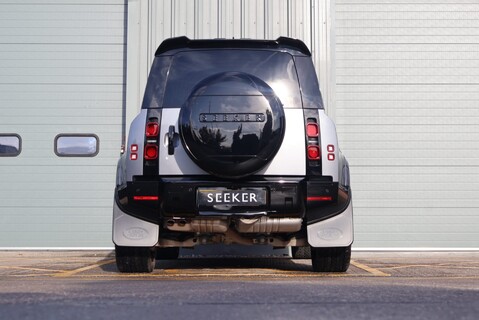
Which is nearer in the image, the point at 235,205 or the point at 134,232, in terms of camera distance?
the point at 235,205

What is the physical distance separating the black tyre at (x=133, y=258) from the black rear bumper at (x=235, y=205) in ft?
1.23

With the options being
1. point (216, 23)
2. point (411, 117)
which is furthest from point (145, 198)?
point (411, 117)

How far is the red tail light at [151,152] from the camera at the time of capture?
5.61m

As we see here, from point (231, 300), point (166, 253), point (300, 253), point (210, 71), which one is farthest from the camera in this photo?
point (300, 253)

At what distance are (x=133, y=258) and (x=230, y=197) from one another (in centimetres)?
105

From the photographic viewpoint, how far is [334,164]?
5.68 metres

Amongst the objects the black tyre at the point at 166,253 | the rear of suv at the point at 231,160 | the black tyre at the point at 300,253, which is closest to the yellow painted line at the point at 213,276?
the rear of suv at the point at 231,160

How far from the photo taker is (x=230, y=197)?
5.51 meters

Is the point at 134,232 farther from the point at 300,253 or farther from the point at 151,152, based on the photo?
the point at 300,253

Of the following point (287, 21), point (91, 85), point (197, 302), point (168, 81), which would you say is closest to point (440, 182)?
point (287, 21)

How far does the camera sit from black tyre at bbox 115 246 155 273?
19.3 feet

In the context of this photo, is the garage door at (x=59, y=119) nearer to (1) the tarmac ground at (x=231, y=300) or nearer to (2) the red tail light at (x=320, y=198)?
(1) the tarmac ground at (x=231, y=300)

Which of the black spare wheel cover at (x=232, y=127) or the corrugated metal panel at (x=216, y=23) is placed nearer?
the black spare wheel cover at (x=232, y=127)

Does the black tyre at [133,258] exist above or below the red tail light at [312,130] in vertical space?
below
